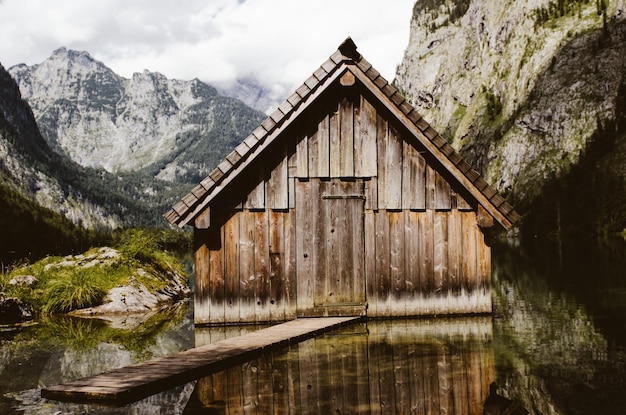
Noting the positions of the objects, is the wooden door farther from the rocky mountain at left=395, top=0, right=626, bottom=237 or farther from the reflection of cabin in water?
the rocky mountain at left=395, top=0, right=626, bottom=237

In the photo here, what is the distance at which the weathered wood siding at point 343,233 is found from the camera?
38.4ft

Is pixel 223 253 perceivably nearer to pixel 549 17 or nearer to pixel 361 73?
pixel 361 73

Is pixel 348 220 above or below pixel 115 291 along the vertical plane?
above

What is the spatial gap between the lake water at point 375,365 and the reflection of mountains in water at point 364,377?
2cm

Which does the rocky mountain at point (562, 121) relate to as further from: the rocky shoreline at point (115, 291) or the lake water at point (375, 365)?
the lake water at point (375, 365)

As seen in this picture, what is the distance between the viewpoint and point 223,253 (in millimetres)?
11695

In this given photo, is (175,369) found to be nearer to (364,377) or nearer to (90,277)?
(364,377)

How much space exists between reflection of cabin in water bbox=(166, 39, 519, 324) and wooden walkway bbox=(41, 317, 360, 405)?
4.03 ft

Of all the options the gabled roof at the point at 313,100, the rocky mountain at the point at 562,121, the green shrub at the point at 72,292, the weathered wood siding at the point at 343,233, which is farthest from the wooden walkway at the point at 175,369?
the rocky mountain at the point at 562,121

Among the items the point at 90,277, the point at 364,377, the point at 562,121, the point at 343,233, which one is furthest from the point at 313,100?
the point at 562,121

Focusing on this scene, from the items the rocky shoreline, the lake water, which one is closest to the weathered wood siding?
the lake water

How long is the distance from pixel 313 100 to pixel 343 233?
2.80 m

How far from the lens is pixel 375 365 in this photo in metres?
8.20

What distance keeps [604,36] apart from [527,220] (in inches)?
2674
